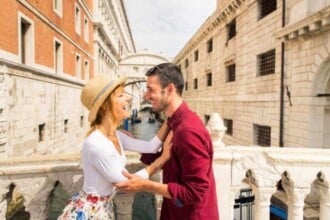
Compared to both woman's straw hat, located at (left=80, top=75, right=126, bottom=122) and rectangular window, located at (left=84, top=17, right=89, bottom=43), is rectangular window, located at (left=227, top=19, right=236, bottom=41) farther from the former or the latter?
woman's straw hat, located at (left=80, top=75, right=126, bottom=122)

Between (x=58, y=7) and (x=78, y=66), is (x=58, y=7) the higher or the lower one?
the higher one

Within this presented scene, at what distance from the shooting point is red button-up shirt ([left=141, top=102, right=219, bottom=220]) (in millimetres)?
1649

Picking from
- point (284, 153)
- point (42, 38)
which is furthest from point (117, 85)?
point (42, 38)

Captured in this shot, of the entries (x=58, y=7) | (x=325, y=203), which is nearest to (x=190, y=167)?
(x=325, y=203)

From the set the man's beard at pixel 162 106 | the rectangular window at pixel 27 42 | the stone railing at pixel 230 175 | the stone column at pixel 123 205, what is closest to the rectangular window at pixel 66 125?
the rectangular window at pixel 27 42

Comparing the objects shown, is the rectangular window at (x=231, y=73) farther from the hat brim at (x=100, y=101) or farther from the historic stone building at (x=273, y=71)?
the hat brim at (x=100, y=101)

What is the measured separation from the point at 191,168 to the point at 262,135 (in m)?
11.3

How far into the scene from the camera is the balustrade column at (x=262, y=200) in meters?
2.50

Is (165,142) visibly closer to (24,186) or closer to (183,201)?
(183,201)

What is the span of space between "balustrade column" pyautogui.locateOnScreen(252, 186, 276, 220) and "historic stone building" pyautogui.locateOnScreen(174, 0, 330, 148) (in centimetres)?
680

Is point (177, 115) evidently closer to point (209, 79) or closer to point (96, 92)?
point (96, 92)

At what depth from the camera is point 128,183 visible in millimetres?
1681

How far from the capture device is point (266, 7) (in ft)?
40.3

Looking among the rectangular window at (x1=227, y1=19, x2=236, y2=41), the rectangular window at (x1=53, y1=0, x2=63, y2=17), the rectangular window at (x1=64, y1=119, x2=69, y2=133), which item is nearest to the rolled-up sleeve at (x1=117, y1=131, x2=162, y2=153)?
the rectangular window at (x1=53, y1=0, x2=63, y2=17)
